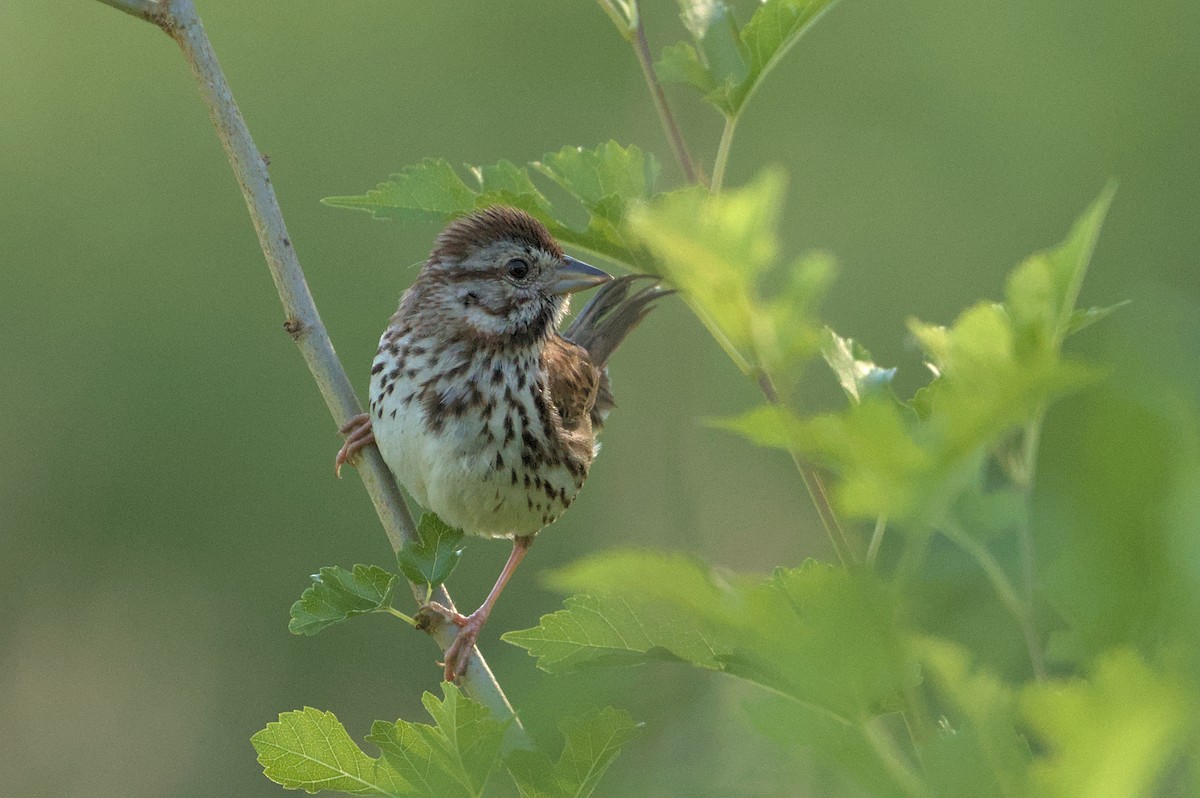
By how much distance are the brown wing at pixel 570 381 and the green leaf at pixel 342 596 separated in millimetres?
1959

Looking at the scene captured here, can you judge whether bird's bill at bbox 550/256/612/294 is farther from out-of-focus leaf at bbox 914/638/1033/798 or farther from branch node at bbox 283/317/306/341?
out-of-focus leaf at bbox 914/638/1033/798

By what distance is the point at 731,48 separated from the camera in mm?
1865

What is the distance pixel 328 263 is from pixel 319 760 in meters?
6.26

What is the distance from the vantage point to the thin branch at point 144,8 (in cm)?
231

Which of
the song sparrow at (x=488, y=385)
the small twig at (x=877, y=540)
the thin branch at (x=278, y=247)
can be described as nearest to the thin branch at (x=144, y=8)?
the thin branch at (x=278, y=247)

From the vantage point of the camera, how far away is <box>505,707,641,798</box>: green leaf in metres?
1.25

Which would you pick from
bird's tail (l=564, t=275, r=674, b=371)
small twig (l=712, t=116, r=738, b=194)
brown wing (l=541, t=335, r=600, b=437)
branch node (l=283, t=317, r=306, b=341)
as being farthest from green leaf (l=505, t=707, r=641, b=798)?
bird's tail (l=564, t=275, r=674, b=371)

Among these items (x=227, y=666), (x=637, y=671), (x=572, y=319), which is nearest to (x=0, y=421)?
(x=227, y=666)

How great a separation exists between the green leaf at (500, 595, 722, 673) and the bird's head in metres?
2.42

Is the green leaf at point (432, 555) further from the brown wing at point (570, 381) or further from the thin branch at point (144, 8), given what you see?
the brown wing at point (570, 381)

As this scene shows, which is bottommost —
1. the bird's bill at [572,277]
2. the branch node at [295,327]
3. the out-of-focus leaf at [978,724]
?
the out-of-focus leaf at [978,724]

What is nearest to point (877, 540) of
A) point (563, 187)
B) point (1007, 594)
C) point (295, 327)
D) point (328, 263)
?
point (1007, 594)

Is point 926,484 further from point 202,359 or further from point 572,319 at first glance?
point 202,359

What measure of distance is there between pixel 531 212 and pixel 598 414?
2768 mm
